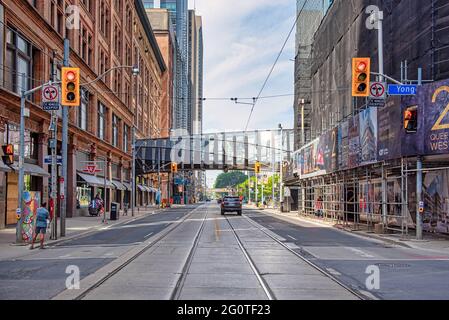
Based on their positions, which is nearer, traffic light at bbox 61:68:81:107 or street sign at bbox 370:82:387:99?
traffic light at bbox 61:68:81:107

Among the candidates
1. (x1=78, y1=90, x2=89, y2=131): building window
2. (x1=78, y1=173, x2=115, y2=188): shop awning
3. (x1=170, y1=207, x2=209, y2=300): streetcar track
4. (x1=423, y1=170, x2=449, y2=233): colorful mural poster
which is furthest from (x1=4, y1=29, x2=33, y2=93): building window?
(x1=423, y1=170, x2=449, y2=233): colorful mural poster

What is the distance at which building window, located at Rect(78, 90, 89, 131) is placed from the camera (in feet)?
150

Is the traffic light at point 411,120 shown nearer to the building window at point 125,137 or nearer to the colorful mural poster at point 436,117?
the colorful mural poster at point 436,117

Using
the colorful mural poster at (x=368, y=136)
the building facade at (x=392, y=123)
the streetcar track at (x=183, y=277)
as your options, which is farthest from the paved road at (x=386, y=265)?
the colorful mural poster at (x=368, y=136)

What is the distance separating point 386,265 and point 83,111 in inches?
1484

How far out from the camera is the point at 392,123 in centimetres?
2381

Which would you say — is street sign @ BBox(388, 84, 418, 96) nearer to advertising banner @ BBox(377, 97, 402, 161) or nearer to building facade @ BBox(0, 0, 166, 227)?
advertising banner @ BBox(377, 97, 402, 161)

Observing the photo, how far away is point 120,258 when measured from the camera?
1534 cm

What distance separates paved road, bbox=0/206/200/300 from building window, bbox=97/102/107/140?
105 ft

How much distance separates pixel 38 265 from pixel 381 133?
17027mm

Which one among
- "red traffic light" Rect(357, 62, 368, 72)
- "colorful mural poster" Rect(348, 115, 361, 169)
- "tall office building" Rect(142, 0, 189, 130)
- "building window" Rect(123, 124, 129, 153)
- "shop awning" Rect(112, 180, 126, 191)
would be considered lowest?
"shop awning" Rect(112, 180, 126, 191)

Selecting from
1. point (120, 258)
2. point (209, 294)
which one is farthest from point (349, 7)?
point (209, 294)

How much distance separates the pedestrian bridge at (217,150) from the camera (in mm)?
72562
